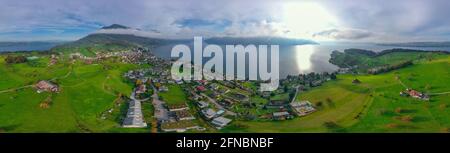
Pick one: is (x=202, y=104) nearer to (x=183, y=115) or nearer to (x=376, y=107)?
(x=183, y=115)

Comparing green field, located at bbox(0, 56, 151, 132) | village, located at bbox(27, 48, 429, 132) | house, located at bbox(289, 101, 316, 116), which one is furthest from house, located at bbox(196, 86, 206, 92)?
house, located at bbox(289, 101, 316, 116)

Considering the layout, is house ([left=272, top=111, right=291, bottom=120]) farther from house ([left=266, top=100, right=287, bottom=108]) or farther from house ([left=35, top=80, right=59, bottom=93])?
house ([left=35, top=80, right=59, bottom=93])

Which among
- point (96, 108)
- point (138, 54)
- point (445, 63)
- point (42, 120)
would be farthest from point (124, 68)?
point (445, 63)

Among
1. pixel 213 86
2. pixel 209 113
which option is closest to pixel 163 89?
pixel 213 86

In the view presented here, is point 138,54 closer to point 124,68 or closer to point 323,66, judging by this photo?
point 124,68

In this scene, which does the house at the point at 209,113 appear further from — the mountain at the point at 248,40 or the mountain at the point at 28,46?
the mountain at the point at 28,46

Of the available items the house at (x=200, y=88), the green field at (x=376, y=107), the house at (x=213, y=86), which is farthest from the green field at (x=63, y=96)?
the green field at (x=376, y=107)
